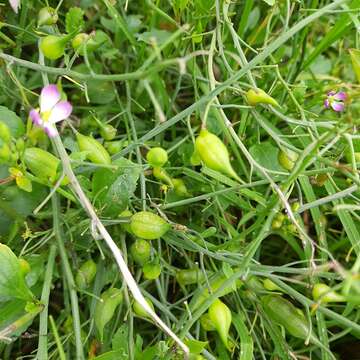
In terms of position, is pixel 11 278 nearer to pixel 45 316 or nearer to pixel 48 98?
pixel 45 316

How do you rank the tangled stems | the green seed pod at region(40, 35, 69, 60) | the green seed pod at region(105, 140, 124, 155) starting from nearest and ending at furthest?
the tangled stems
the green seed pod at region(40, 35, 69, 60)
the green seed pod at region(105, 140, 124, 155)

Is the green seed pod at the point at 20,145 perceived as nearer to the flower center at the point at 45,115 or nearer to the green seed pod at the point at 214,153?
the flower center at the point at 45,115

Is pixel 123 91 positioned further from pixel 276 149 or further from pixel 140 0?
pixel 276 149

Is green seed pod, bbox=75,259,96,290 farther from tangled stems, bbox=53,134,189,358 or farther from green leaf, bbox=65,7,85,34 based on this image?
green leaf, bbox=65,7,85,34

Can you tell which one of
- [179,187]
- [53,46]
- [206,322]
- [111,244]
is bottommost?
[206,322]

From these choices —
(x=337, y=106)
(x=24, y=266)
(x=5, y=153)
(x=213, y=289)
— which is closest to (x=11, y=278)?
(x=24, y=266)

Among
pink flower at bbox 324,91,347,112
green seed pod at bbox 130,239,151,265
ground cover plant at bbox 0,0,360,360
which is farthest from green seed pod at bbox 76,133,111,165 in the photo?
pink flower at bbox 324,91,347,112

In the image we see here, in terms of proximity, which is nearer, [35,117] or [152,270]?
[35,117]

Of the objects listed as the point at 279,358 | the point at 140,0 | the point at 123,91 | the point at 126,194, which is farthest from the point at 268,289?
the point at 140,0
